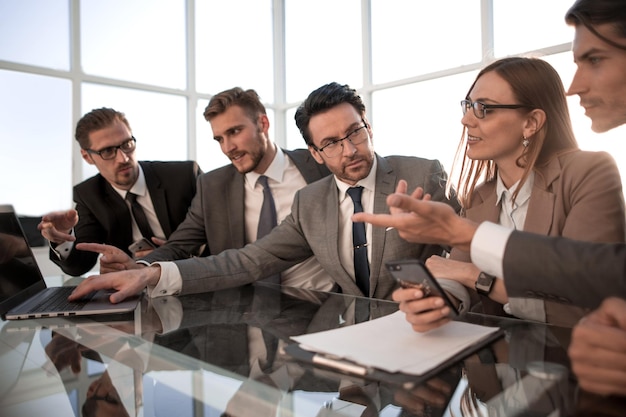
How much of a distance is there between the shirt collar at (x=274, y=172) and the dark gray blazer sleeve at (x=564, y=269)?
6.96 ft

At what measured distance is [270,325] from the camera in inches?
55.5

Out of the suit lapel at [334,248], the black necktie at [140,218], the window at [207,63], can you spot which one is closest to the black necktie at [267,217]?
the suit lapel at [334,248]

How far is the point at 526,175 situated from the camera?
5.95 feet

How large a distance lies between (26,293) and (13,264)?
5.5 inches

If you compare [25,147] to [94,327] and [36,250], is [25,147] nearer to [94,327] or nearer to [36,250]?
[36,250]

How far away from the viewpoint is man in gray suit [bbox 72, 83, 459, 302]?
2111mm

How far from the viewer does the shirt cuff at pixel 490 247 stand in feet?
3.66

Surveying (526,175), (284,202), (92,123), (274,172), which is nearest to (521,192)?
(526,175)

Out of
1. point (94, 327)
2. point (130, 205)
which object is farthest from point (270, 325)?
point (130, 205)

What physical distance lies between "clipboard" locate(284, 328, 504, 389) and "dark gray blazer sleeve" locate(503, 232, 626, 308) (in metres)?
0.16

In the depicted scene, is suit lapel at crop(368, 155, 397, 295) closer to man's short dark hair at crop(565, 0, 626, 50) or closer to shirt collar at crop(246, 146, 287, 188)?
shirt collar at crop(246, 146, 287, 188)

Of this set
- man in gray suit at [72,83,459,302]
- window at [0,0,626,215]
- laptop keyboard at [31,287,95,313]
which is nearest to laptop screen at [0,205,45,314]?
laptop keyboard at [31,287,95,313]

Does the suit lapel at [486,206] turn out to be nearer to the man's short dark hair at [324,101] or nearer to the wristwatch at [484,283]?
the wristwatch at [484,283]

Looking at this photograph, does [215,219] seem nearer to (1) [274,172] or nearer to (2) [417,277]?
(1) [274,172]
